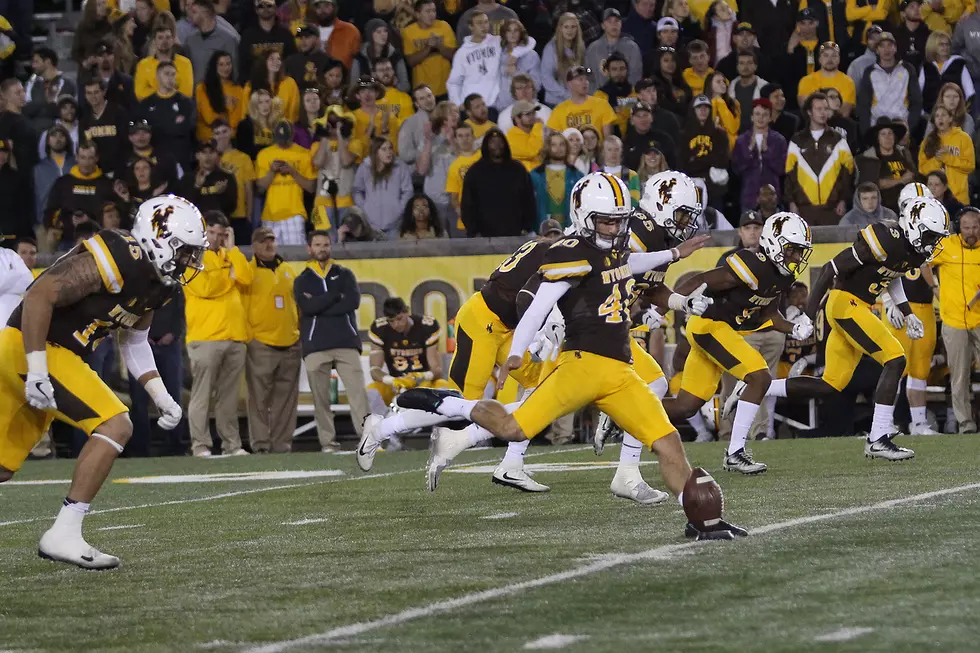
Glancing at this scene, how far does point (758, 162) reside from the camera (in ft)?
49.9

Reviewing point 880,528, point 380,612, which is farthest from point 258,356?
point 380,612

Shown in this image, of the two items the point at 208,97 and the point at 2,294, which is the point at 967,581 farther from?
the point at 208,97

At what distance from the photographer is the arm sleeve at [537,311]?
7.19 metres

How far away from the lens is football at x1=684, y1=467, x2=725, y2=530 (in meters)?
6.54

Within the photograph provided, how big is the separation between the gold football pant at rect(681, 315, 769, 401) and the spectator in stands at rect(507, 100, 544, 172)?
5287 millimetres

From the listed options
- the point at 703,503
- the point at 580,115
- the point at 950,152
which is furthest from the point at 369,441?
the point at 950,152

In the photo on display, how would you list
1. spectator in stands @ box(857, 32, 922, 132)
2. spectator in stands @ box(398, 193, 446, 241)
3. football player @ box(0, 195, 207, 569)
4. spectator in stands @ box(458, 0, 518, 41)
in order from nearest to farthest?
football player @ box(0, 195, 207, 569), spectator in stands @ box(398, 193, 446, 241), spectator in stands @ box(857, 32, 922, 132), spectator in stands @ box(458, 0, 518, 41)

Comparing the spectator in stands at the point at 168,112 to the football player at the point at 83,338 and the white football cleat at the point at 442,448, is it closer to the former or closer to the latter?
the white football cleat at the point at 442,448

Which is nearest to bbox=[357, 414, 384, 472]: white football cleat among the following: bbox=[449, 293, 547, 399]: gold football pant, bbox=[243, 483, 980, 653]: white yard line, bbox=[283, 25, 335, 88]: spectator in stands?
bbox=[449, 293, 547, 399]: gold football pant

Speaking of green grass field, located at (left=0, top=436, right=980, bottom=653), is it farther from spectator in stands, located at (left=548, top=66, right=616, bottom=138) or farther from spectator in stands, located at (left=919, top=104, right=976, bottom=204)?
spectator in stands, located at (left=548, top=66, right=616, bottom=138)

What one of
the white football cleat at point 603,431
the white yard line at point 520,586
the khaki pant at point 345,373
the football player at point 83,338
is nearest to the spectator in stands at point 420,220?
the khaki pant at point 345,373

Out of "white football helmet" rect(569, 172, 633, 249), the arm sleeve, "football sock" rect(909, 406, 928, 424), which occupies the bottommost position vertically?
"football sock" rect(909, 406, 928, 424)

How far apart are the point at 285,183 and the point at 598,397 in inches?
365

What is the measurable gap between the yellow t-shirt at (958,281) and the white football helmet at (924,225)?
130 inches
